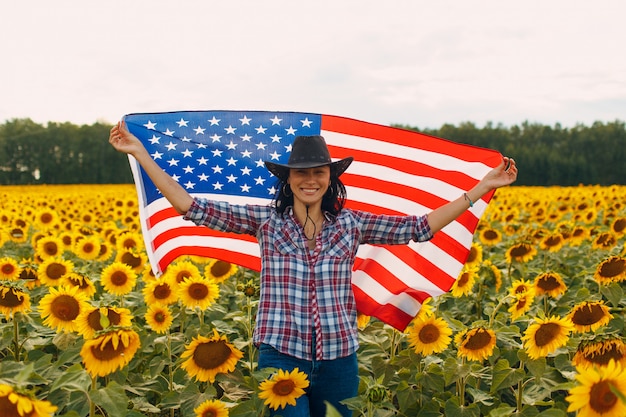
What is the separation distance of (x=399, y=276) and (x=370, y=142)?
1.07 metres

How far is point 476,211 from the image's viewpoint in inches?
183

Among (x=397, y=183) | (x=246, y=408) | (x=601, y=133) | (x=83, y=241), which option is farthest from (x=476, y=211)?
(x=601, y=133)

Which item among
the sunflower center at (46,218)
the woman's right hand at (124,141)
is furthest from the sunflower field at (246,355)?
the sunflower center at (46,218)

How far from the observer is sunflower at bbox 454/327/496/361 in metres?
3.85

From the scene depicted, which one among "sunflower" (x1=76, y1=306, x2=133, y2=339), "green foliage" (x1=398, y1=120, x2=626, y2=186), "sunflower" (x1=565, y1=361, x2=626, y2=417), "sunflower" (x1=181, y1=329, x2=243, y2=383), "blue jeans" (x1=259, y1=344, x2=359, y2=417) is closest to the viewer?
"sunflower" (x1=565, y1=361, x2=626, y2=417)

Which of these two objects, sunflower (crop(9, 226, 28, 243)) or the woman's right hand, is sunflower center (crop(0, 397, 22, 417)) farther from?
sunflower (crop(9, 226, 28, 243))

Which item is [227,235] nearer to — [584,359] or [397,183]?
[397,183]

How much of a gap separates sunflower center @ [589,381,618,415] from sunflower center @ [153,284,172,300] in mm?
3242

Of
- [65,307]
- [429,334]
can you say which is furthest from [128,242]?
[429,334]

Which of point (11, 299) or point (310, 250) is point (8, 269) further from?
point (310, 250)

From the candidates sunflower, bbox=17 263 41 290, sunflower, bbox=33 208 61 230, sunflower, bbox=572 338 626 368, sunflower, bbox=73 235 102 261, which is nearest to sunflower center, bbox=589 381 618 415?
sunflower, bbox=572 338 626 368

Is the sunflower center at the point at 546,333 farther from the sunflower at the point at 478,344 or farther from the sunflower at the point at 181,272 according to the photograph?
the sunflower at the point at 181,272

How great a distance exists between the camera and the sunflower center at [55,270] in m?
5.73

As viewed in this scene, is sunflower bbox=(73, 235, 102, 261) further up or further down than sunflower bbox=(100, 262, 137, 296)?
further down
